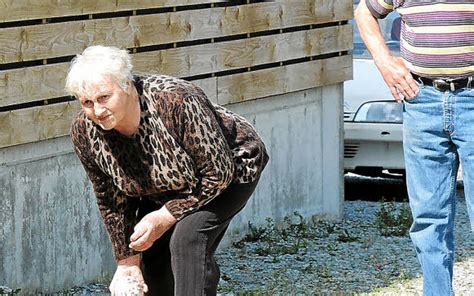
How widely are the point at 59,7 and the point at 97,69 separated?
2.52m

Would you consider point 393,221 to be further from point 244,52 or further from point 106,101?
point 106,101

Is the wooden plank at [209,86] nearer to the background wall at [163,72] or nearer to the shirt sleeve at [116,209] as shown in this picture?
the background wall at [163,72]

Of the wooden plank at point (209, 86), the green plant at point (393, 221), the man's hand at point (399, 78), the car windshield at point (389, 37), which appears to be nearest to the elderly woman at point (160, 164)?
the man's hand at point (399, 78)

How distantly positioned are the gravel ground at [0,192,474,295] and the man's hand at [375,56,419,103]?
7.20ft

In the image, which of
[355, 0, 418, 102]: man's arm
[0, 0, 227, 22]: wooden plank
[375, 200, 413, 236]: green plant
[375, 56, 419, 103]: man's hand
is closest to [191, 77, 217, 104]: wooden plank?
[0, 0, 227, 22]: wooden plank

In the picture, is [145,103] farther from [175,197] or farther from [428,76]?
[428,76]

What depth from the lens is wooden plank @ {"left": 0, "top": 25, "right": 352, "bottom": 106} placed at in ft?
22.9

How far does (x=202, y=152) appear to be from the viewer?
4922 millimetres

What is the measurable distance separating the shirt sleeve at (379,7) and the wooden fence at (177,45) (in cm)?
220

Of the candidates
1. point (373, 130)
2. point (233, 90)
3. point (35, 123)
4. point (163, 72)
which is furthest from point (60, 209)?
point (373, 130)

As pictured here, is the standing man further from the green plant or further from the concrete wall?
the green plant

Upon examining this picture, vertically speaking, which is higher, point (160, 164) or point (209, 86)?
point (160, 164)

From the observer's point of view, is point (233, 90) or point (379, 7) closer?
point (379, 7)

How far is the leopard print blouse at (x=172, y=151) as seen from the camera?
16.1 feet
